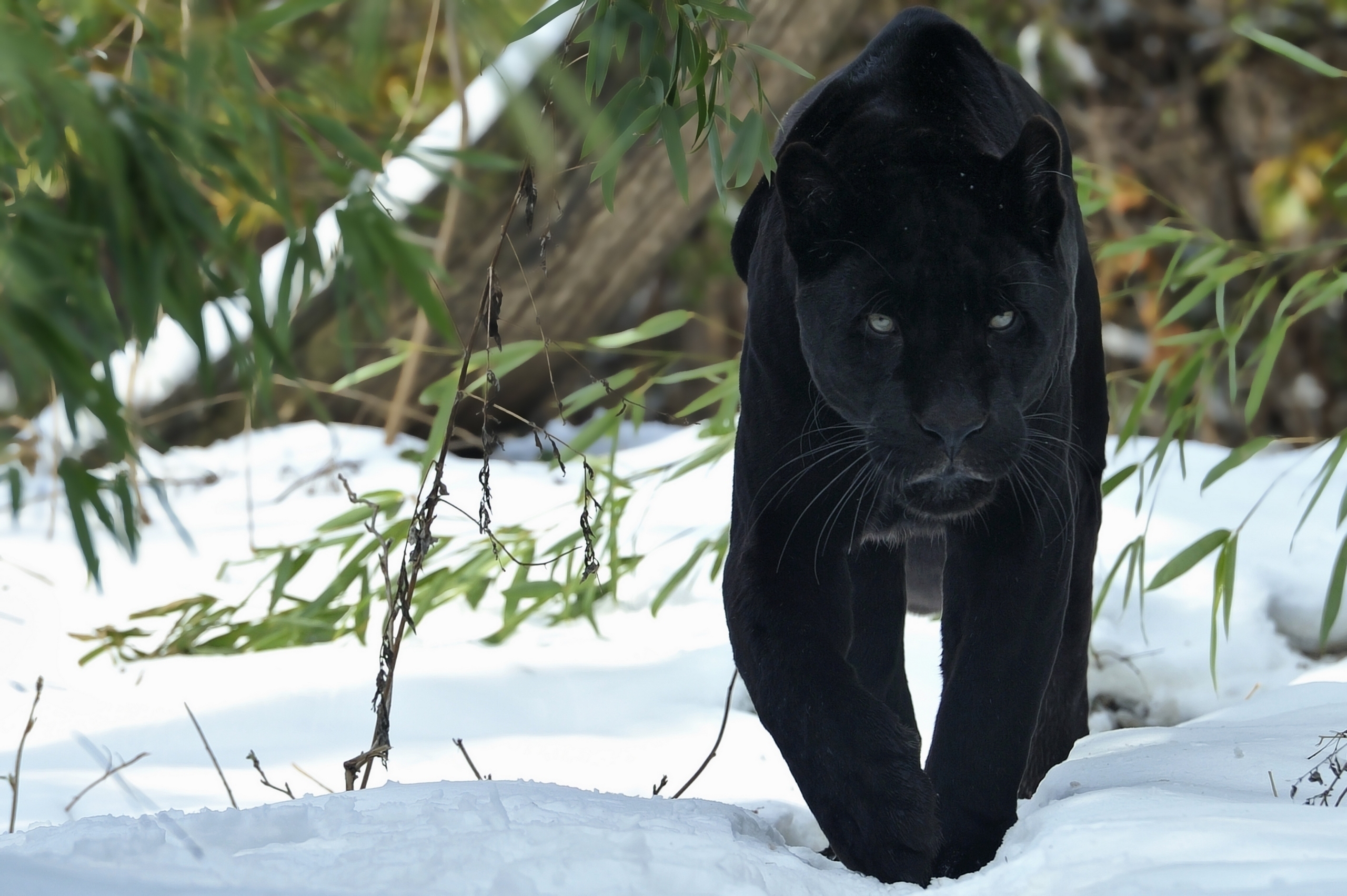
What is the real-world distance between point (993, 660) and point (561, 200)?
3.23m

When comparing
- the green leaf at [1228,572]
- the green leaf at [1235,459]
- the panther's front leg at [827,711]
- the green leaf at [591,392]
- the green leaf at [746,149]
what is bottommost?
the panther's front leg at [827,711]

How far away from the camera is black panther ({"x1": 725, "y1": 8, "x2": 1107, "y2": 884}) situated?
152cm

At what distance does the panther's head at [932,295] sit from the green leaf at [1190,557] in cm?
92

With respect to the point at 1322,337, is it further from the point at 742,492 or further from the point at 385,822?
the point at 385,822

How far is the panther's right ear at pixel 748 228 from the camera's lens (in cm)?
199

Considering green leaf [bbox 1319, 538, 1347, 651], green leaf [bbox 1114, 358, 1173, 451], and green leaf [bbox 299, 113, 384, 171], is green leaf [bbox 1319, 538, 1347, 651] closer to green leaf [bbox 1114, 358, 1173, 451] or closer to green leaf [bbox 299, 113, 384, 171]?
green leaf [bbox 1114, 358, 1173, 451]

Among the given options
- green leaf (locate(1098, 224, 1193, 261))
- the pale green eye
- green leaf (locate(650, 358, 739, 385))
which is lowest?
the pale green eye

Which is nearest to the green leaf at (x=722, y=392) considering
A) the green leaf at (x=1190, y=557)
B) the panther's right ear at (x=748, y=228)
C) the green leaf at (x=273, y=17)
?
the panther's right ear at (x=748, y=228)

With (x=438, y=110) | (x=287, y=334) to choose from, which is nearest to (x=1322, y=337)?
(x=438, y=110)

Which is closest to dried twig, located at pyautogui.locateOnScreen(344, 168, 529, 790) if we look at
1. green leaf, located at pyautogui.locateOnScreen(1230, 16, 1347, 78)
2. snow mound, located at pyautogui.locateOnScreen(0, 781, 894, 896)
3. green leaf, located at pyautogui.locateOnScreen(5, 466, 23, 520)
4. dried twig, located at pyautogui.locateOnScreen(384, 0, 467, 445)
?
snow mound, located at pyautogui.locateOnScreen(0, 781, 894, 896)

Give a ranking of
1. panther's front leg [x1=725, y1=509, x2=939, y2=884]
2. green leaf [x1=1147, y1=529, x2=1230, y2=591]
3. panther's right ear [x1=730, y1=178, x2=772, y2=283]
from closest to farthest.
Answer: panther's front leg [x1=725, y1=509, x2=939, y2=884] < panther's right ear [x1=730, y1=178, x2=772, y2=283] < green leaf [x1=1147, y1=529, x2=1230, y2=591]

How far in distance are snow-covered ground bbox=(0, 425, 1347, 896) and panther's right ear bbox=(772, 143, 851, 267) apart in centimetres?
73

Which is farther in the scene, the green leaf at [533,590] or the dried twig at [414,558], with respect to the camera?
the green leaf at [533,590]

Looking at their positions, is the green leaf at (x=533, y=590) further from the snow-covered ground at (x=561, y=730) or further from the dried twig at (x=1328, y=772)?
the dried twig at (x=1328, y=772)
